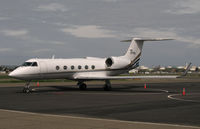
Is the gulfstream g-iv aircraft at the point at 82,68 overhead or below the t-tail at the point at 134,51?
below

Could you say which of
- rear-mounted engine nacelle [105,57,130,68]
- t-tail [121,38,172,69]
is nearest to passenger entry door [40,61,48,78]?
rear-mounted engine nacelle [105,57,130,68]

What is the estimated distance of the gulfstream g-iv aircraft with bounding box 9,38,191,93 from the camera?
2743cm

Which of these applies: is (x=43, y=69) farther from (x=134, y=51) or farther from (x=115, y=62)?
(x=134, y=51)

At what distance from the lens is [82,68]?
3075 cm

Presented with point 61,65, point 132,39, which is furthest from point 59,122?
point 132,39

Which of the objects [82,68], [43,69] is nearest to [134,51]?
[82,68]

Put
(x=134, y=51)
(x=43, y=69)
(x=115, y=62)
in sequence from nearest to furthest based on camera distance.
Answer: (x=43, y=69) → (x=115, y=62) → (x=134, y=51)

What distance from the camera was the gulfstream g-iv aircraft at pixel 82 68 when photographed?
27.4m

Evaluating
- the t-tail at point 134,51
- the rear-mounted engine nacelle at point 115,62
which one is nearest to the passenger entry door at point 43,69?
the rear-mounted engine nacelle at point 115,62

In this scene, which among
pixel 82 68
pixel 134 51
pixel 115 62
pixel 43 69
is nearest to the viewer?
pixel 43 69

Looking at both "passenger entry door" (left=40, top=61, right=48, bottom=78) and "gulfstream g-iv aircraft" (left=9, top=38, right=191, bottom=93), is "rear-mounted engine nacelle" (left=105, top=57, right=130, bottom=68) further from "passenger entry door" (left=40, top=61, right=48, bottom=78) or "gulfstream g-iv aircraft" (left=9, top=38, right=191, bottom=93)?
"passenger entry door" (left=40, top=61, right=48, bottom=78)

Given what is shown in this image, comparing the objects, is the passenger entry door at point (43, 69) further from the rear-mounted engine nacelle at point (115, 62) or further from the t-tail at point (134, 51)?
the t-tail at point (134, 51)

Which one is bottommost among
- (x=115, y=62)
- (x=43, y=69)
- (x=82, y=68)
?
(x=43, y=69)

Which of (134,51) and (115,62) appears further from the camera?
(134,51)
